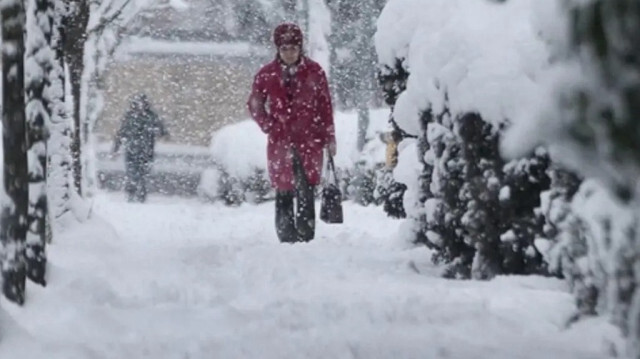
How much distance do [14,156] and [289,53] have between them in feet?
15.4

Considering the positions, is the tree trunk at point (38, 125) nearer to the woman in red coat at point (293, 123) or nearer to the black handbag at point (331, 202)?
the woman in red coat at point (293, 123)

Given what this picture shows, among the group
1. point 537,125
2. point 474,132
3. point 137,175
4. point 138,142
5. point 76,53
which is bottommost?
point 137,175

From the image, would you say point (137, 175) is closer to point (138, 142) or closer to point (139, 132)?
point (138, 142)

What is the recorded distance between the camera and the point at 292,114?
1037cm

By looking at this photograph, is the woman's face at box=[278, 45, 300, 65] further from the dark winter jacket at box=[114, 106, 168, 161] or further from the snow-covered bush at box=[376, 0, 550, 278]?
the dark winter jacket at box=[114, 106, 168, 161]

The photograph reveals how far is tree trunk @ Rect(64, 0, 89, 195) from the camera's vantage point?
11.0 metres

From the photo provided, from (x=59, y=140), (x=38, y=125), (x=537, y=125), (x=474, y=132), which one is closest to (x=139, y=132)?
(x=59, y=140)

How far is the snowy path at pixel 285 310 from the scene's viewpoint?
4.78 meters

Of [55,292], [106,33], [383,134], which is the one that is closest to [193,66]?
[106,33]

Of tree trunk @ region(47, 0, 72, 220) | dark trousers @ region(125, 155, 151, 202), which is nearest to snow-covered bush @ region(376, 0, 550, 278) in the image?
tree trunk @ region(47, 0, 72, 220)

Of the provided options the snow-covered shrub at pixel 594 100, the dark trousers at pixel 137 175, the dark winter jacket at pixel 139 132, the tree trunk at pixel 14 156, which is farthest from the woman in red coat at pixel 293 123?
the dark winter jacket at pixel 139 132

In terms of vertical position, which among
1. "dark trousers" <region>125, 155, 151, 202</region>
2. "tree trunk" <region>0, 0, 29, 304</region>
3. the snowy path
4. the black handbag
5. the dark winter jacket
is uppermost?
"tree trunk" <region>0, 0, 29, 304</region>

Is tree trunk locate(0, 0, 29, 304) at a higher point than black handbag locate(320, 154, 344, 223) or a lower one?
higher

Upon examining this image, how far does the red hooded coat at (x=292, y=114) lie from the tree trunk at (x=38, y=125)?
12.4 feet
